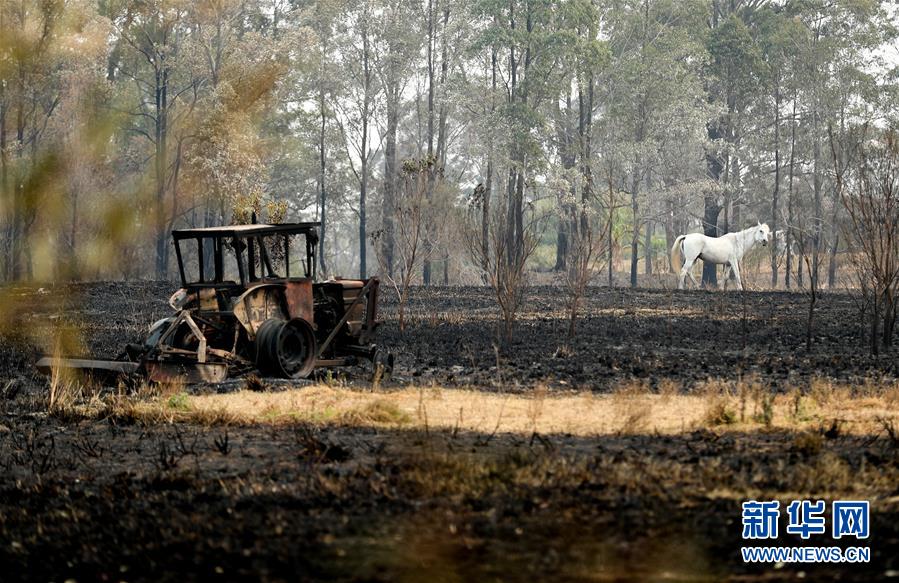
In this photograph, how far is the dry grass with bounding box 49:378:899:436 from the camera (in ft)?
33.8

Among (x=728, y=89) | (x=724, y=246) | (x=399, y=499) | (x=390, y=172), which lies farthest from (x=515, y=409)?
(x=728, y=89)

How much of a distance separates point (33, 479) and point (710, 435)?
5.33 m

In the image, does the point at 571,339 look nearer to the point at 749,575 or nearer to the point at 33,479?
the point at 33,479

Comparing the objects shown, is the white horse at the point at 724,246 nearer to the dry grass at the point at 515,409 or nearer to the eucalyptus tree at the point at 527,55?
the eucalyptus tree at the point at 527,55

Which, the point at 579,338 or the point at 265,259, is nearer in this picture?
the point at 265,259

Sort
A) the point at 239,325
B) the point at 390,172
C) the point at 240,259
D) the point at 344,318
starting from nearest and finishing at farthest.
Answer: the point at 240,259 → the point at 239,325 → the point at 344,318 → the point at 390,172

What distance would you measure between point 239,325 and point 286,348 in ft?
2.48

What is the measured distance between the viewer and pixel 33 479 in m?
8.44

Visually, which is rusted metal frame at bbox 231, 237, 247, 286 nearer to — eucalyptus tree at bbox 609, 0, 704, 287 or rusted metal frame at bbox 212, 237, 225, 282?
rusted metal frame at bbox 212, 237, 225, 282

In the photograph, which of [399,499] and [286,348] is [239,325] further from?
[399,499]

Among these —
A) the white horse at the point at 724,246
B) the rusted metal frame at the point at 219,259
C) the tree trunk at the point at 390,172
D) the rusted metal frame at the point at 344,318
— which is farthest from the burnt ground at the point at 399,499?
the tree trunk at the point at 390,172

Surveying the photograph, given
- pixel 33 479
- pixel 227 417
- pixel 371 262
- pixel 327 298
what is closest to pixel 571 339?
pixel 327 298

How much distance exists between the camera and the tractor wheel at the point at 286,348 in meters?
13.7

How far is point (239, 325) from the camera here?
13.7 meters
